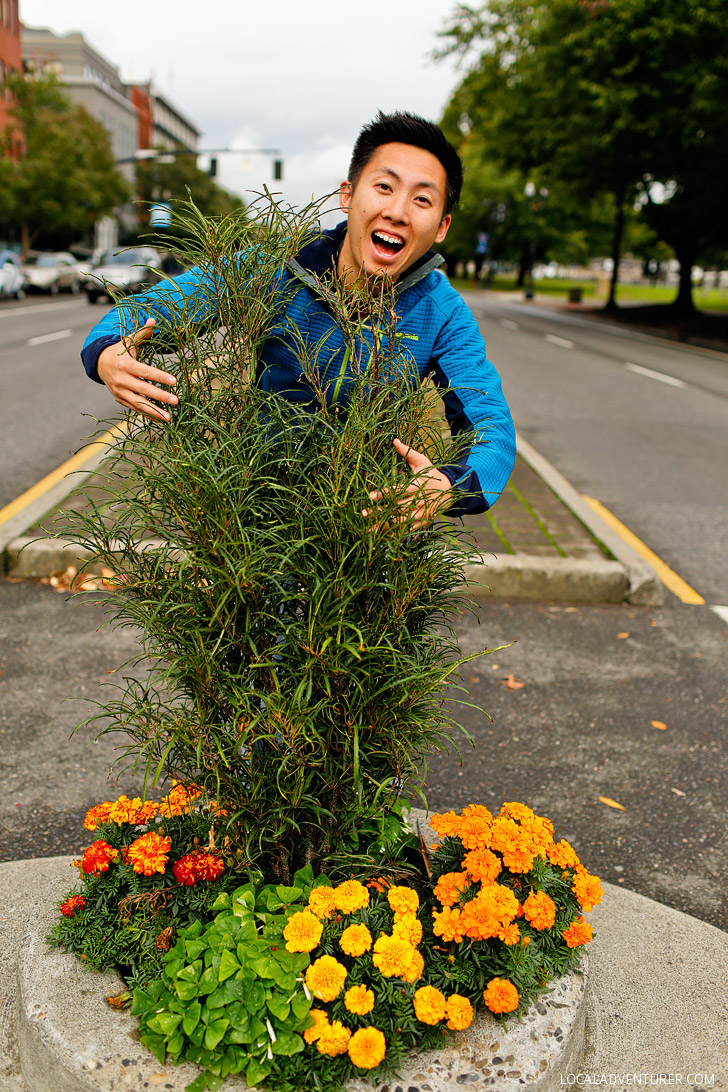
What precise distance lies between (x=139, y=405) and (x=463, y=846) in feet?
4.14

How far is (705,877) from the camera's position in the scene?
9.69 feet

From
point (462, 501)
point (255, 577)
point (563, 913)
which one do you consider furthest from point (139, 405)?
point (563, 913)

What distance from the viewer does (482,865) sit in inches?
76.9

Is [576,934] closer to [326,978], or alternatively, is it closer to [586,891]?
[586,891]

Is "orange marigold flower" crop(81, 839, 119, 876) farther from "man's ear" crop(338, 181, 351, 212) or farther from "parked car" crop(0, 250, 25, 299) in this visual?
"parked car" crop(0, 250, 25, 299)

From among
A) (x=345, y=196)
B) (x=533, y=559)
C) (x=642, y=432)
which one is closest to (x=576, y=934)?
(x=345, y=196)

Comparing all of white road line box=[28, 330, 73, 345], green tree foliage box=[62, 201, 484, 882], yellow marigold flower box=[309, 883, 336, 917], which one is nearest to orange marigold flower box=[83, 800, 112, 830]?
green tree foliage box=[62, 201, 484, 882]

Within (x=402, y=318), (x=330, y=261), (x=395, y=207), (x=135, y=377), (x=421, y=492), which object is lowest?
(x=421, y=492)

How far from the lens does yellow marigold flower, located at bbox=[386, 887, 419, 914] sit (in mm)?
1860

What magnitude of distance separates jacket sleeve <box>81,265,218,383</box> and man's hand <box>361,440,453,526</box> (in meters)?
0.49

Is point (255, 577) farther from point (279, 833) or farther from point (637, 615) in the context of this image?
point (637, 615)

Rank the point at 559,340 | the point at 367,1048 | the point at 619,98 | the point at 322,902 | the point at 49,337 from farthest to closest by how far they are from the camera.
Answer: the point at 619,98
the point at 559,340
the point at 49,337
the point at 322,902
the point at 367,1048

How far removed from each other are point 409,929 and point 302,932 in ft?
0.73

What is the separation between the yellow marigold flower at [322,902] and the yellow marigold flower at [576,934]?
1.73ft
